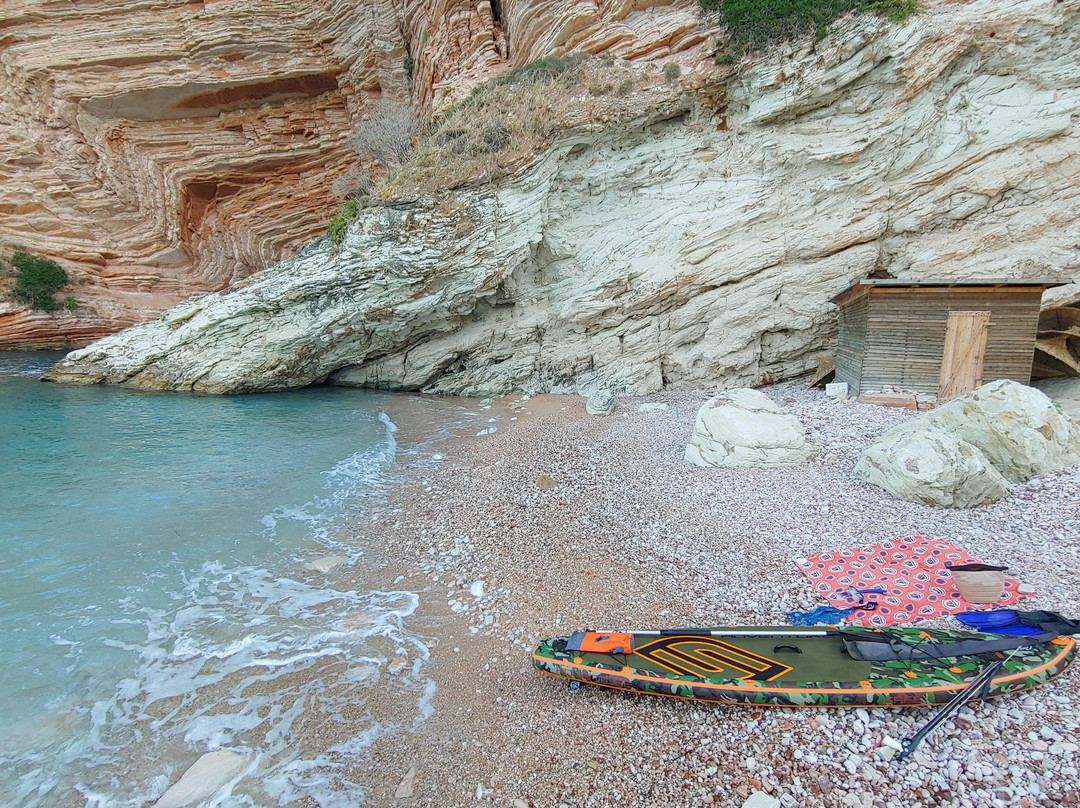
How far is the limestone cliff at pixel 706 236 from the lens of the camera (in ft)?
44.1

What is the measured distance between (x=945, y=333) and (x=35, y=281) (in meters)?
44.3

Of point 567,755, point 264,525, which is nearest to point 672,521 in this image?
point 567,755

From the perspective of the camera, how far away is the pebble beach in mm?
3244

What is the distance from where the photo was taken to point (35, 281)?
25.5 metres

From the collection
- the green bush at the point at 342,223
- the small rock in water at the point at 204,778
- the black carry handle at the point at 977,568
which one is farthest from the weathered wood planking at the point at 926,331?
the green bush at the point at 342,223

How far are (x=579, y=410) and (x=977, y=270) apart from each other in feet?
45.6

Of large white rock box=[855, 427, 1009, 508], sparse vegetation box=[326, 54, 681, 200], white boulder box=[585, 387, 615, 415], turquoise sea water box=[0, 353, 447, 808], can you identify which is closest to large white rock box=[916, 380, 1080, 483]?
large white rock box=[855, 427, 1009, 508]

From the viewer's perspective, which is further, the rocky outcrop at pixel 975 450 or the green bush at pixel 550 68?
the green bush at pixel 550 68

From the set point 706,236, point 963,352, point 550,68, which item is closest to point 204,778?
point 963,352

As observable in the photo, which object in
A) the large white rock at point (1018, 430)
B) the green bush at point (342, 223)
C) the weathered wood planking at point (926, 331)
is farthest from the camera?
the green bush at point (342, 223)

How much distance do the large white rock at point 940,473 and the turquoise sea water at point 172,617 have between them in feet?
26.2

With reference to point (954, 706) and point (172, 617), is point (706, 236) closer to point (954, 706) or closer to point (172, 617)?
point (954, 706)

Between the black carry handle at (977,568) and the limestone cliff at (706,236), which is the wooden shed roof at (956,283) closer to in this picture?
the limestone cliff at (706,236)

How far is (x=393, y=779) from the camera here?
3.68 meters
